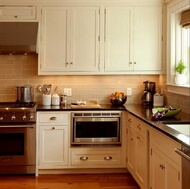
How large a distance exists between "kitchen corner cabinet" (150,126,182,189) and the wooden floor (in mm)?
999

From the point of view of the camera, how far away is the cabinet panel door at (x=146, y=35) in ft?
16.3

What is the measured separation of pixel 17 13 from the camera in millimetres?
4848

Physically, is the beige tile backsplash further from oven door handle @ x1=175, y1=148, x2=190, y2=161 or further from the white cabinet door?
oven door handle @ x1=175, y1=148, x2=190, y2=161

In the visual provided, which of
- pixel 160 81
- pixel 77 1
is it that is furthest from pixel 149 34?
pixel 77 1

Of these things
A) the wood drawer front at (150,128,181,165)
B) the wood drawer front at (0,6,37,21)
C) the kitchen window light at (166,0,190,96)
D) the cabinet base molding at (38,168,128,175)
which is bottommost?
the cabinet base molding at (38,168,128,175)

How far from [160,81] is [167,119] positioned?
1.71 meters

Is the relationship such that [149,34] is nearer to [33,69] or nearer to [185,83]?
[185,83]

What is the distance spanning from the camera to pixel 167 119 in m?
3.67

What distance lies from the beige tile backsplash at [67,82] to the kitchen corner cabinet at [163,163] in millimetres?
2021

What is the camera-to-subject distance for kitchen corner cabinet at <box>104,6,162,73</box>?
16.3 ft

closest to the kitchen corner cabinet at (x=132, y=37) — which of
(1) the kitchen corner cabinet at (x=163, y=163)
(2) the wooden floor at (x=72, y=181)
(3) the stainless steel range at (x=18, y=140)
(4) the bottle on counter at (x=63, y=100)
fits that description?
(4) the bottle on counter at (x=63, y=100)

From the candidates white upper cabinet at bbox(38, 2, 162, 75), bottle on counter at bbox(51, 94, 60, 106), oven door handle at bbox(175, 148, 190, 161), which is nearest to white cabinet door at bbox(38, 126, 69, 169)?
bottle on counter at bbox(51, 94, 60, 106)

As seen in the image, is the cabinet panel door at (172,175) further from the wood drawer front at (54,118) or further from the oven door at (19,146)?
the oven door at (19,146)

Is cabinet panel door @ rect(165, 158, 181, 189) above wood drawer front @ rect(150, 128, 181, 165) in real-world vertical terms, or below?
below
